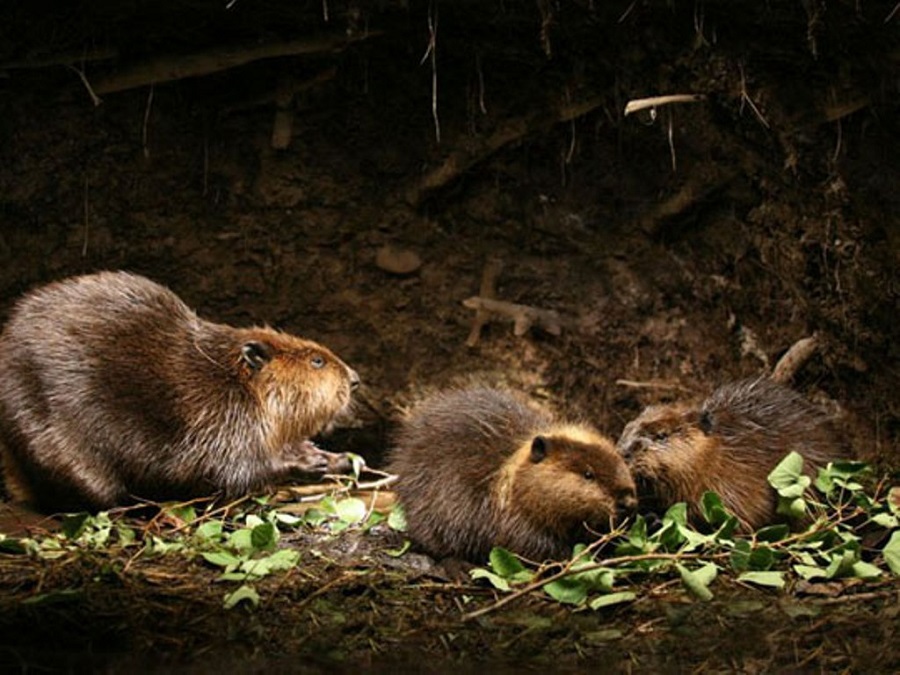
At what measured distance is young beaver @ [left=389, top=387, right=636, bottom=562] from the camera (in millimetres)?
5305

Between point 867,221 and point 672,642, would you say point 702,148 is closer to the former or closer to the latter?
point 867,221

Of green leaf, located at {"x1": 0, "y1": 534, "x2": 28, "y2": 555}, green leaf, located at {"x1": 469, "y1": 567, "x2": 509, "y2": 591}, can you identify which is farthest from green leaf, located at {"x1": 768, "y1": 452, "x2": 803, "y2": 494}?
green leaf, located at {"x1": 0, "y1": 534, "x2": 28, "y2": 555}

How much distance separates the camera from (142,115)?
6.68m

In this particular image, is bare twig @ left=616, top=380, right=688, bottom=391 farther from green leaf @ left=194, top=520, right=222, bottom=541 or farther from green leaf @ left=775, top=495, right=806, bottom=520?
green leaf @ left=194, top=520, right=222, bottom=541

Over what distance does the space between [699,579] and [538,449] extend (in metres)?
0.84

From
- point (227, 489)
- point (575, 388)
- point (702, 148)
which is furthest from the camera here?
point (575, 388)

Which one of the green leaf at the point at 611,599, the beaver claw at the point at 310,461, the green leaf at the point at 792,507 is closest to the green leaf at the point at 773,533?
the green leaf at the point at 792,507

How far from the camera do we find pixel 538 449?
5355 mm

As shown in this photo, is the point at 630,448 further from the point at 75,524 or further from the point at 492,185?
the point at 75,524

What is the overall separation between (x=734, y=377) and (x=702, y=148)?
1.22 m

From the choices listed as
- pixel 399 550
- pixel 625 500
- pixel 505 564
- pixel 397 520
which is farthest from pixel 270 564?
pixel 625 500

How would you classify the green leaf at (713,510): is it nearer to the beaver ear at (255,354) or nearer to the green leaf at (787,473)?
the green leaf at (787,473)

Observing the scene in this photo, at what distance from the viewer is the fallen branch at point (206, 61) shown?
20.7 feet

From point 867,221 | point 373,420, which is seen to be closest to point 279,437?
point 373,420
